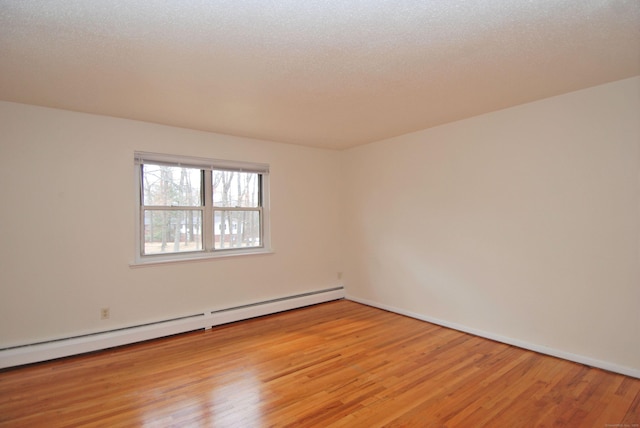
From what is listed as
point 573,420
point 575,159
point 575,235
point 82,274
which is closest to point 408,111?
point 575,159

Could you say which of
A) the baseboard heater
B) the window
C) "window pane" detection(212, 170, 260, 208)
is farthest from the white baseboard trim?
"window pane" detection(212, 170, 260, 208)

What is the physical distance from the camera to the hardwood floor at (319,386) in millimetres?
2160

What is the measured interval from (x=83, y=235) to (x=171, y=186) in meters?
1.04

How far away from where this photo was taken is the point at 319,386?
255 cm

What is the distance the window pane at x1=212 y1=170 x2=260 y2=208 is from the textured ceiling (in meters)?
1.09

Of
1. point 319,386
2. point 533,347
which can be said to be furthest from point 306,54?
point 533,347

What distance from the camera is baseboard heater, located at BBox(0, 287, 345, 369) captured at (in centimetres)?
297

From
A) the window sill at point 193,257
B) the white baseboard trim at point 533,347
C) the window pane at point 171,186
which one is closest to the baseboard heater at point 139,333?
the window sill at point 193,257

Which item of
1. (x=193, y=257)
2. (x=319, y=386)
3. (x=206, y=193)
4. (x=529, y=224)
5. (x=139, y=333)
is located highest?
(x=206, y=193)

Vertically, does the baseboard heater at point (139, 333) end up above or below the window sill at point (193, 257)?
below

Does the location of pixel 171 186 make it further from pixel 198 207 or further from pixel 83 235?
pixel 83 235

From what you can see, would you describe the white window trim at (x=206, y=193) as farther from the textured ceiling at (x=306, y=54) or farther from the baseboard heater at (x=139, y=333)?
the baseboard heater at (x=139, y=333)

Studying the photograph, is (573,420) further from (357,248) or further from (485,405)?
(357,248)

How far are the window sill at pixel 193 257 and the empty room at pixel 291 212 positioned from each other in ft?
0.11
